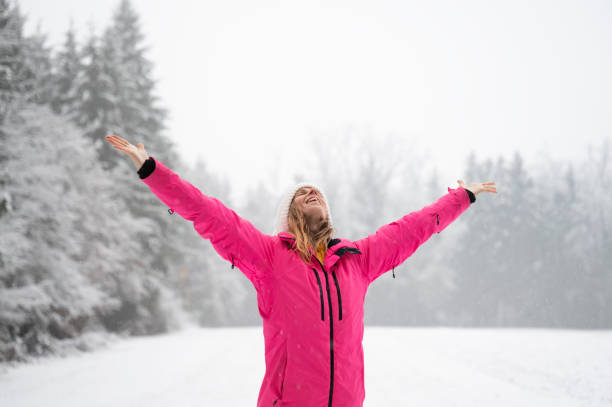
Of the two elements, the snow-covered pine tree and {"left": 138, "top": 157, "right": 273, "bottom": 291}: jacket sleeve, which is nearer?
{"left": 138, "top": 157, "right": 273, "bottom": 291}: jacket sleeve

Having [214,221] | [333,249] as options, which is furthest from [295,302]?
[214,221]

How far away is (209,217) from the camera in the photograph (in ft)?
7.39

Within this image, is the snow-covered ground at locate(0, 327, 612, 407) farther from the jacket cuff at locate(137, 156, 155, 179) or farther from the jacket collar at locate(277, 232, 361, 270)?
the jacket cuff at locate(137, 156, 155, 179)

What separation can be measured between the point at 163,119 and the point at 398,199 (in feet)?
77.5

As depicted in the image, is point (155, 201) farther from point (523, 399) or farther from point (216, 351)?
point (523, 399)

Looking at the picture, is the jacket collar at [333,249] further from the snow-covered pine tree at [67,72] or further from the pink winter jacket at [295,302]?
the snow-covered pine tree at [67,72]

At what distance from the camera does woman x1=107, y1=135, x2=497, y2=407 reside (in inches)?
83.4

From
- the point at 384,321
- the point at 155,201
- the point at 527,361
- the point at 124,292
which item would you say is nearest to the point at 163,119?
the point at 155,201

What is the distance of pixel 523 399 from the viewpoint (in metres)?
5.41

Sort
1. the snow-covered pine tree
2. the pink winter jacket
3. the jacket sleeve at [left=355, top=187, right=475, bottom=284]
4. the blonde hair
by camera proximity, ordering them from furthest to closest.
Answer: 1. the snow-covered pine tree
2. the jacket sleeve at [left=355, top=187, right=475, bottom=284]
3. the blonde hair
4. the pink winter jacket

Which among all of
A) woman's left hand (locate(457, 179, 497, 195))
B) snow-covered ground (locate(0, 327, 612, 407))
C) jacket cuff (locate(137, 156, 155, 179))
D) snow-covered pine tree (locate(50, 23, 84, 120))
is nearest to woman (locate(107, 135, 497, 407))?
jacket cuff (locate(137, 156, 155, 179))

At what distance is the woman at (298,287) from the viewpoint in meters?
2.12

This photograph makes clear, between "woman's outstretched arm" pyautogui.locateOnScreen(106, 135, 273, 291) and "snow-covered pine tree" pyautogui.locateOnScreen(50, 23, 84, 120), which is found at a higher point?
"snow-covered pine tree" pyautogui.locateOnScreen(50, 23, 84, 120)

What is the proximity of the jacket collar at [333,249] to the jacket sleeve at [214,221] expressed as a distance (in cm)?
10
